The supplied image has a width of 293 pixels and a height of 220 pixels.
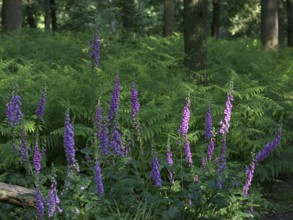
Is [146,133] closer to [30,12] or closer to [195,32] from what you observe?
[195,32]

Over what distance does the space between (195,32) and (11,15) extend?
24.5 feet

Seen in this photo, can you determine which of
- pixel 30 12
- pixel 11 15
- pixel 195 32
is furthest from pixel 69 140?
pixel 30 12

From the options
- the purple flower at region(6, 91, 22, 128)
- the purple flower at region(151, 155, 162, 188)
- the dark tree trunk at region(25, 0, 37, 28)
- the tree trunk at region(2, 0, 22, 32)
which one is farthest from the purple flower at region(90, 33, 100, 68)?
the dark tree trunk at region(25, 0, 37, 28)

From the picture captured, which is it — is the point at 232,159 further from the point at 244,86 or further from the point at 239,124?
the point at 244,86

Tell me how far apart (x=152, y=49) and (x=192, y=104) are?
4.19m

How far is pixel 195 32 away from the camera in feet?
28.0

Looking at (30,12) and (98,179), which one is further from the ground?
(30,12)

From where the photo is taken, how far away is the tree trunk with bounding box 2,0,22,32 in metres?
13.8

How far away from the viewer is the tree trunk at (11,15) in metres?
13.8

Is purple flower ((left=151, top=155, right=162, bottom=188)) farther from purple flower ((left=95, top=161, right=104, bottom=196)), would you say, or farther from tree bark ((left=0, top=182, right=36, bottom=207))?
tree bark ((left=0, top=182, right=36, bottom=207))

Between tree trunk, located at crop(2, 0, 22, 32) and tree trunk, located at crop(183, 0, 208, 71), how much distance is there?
7.10m

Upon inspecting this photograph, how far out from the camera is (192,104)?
703cm

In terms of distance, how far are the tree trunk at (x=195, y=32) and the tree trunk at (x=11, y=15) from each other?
23.3 feet

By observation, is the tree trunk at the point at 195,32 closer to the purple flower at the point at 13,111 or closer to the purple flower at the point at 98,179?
the purple flower at the point at 13,111
